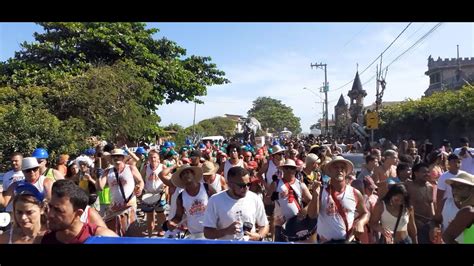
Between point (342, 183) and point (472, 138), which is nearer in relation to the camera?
point (342, 183)

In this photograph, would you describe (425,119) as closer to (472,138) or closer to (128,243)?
(472,138)

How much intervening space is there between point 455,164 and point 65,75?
1661cm

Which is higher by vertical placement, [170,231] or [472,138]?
[472,138]

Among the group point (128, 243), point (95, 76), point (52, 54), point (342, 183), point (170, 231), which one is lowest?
point (170, 231)

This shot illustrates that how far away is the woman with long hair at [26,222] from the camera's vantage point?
10.6 ft

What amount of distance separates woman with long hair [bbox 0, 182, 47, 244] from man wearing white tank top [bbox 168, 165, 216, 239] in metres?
1.79

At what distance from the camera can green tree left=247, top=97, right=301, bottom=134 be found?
99375mm

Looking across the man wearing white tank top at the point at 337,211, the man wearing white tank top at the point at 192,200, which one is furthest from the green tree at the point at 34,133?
the man wearing white tank top at the point at 337,211

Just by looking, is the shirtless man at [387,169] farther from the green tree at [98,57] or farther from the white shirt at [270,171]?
the green tree at [98,57]

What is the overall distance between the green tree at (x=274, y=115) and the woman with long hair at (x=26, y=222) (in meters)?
91.3

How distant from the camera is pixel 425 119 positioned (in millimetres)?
28547

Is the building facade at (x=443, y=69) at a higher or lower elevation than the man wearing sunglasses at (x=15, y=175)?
higher
